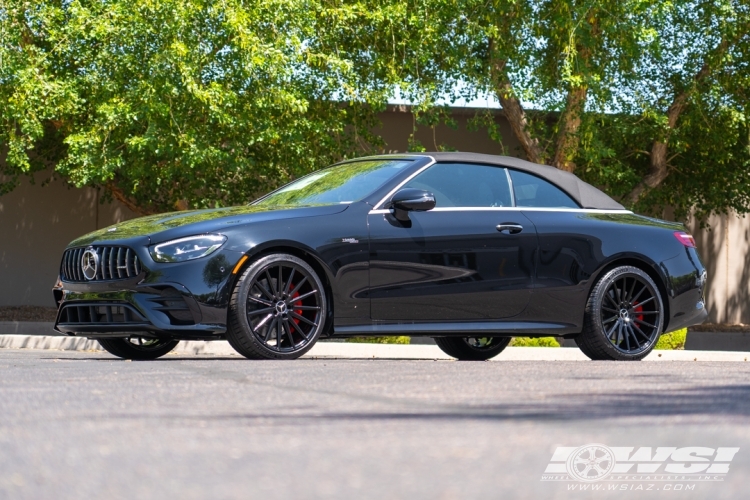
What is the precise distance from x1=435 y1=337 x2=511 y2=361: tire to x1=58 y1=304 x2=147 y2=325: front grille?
3.40m

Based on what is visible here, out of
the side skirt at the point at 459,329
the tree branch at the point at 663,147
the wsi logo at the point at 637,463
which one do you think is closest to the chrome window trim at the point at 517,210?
the side skirt at the point at 459,329

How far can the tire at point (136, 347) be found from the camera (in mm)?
9703

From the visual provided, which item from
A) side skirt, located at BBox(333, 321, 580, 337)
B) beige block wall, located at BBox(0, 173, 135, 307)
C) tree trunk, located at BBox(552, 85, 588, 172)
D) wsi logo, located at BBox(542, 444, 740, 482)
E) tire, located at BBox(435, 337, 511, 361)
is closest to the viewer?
wsi logo, located at BBox(542, 444, 740, 482)

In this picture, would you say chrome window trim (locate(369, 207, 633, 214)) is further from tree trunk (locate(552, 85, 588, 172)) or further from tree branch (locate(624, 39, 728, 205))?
tree branch (locate(624, 39, 728, 205))

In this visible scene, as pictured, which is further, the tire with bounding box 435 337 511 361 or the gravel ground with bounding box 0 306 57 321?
the gravel ground with bounding box 0 306 57 321

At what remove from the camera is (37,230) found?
22984 millimetres

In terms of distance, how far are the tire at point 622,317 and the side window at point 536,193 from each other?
0.70m

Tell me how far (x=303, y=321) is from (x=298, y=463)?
473 centimetres

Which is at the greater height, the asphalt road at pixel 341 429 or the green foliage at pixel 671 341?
the asphalt road at pixel 341 429

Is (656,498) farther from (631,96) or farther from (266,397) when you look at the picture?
(631,96)

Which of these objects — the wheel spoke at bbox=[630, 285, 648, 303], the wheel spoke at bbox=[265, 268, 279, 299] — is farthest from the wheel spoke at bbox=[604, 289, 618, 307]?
the wheel spoke at bbox=[265, 268, 279, 299]

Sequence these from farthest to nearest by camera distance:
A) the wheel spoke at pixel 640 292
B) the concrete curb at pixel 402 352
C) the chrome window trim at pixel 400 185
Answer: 1. the concrete curb at pixel 402 352
2. the wheel spoke at pixel 640 292
3. the chrome window trim at pixel 400 185

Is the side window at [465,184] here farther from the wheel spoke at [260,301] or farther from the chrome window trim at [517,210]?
the wheel spoke at [260,301]

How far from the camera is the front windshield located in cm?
911
